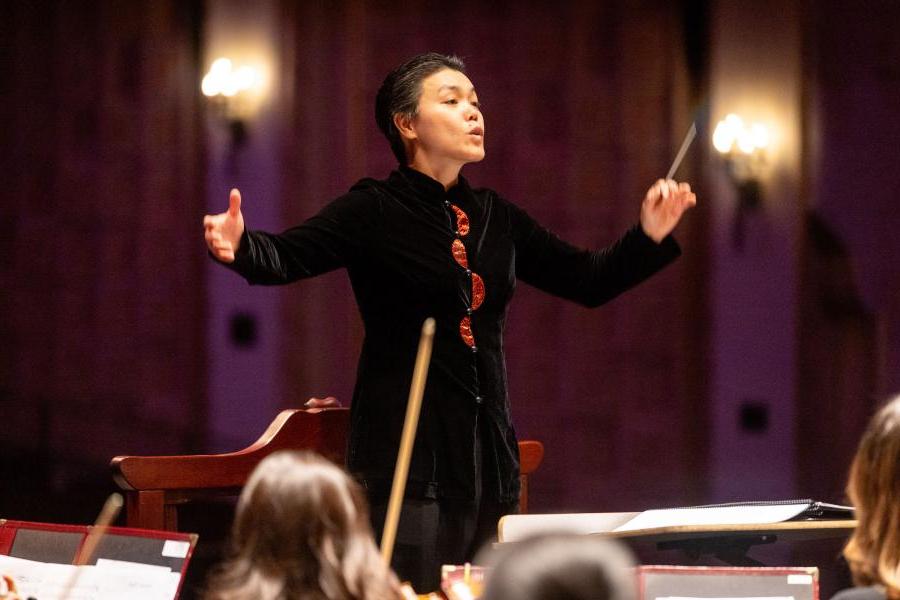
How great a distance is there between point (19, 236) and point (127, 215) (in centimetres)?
42

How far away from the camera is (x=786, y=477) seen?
483 centimetres

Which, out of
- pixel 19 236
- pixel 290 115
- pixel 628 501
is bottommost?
pixel 628 501

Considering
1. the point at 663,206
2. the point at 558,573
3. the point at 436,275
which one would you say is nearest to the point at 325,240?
the point at 436,275

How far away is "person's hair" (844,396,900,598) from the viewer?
4.91 feet

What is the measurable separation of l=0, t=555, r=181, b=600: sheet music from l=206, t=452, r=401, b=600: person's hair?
67 cm

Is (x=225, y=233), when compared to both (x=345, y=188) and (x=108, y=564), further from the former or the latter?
(x=345, y=188)

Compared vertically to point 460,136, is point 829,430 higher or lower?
lower

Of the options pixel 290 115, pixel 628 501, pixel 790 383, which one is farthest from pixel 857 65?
pixel 290 115

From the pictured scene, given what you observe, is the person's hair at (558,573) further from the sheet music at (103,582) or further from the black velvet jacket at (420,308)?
the black velvet jacket at (420,308)

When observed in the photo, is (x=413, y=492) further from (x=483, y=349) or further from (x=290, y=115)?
(x=290, y=115)

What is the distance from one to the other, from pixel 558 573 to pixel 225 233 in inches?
51.8

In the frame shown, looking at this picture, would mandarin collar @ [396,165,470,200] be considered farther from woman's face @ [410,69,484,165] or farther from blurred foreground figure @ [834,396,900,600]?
blurred foreground figure @ [834,396,900,600]

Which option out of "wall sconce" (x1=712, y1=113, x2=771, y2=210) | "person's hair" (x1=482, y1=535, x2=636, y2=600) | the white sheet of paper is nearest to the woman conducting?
the white sheet of paper

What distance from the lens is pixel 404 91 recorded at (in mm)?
2547
